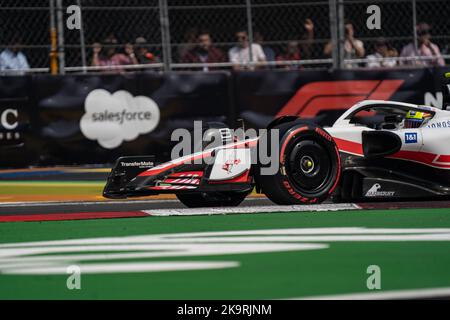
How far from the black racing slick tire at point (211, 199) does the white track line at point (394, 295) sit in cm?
424

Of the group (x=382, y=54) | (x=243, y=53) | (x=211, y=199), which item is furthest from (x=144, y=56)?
(x=211, y=199)

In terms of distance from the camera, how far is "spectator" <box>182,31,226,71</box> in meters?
14.5

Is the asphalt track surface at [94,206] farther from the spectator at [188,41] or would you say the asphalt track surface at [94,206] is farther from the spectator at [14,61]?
the spectator at [188,41]

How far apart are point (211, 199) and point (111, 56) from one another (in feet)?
20.3

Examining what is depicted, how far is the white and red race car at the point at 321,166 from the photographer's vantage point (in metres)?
8.16

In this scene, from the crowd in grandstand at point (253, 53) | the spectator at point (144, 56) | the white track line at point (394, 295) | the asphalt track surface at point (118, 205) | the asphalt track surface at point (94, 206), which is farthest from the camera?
the spectator at point (144, 56)

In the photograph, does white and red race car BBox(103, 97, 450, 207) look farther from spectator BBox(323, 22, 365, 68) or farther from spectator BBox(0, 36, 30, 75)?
spectator BBox(0, 36, 30, 75)

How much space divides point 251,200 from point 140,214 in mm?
1823

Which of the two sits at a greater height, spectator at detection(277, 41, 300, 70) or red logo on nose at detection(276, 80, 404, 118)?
spectator at detection(277, 41, 300, 70)

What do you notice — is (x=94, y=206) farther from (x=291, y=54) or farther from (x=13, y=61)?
(x=291, y=54)

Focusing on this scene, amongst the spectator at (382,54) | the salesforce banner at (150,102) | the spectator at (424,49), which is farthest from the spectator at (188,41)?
the spectator at (424,49)

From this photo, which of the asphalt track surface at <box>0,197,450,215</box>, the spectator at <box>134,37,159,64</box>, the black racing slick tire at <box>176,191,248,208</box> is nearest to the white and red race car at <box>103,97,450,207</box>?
the asphalt track surface at <box>0,197,450,215</box>

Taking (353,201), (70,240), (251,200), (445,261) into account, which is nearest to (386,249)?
(445,261)

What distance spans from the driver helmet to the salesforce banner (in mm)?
6034
